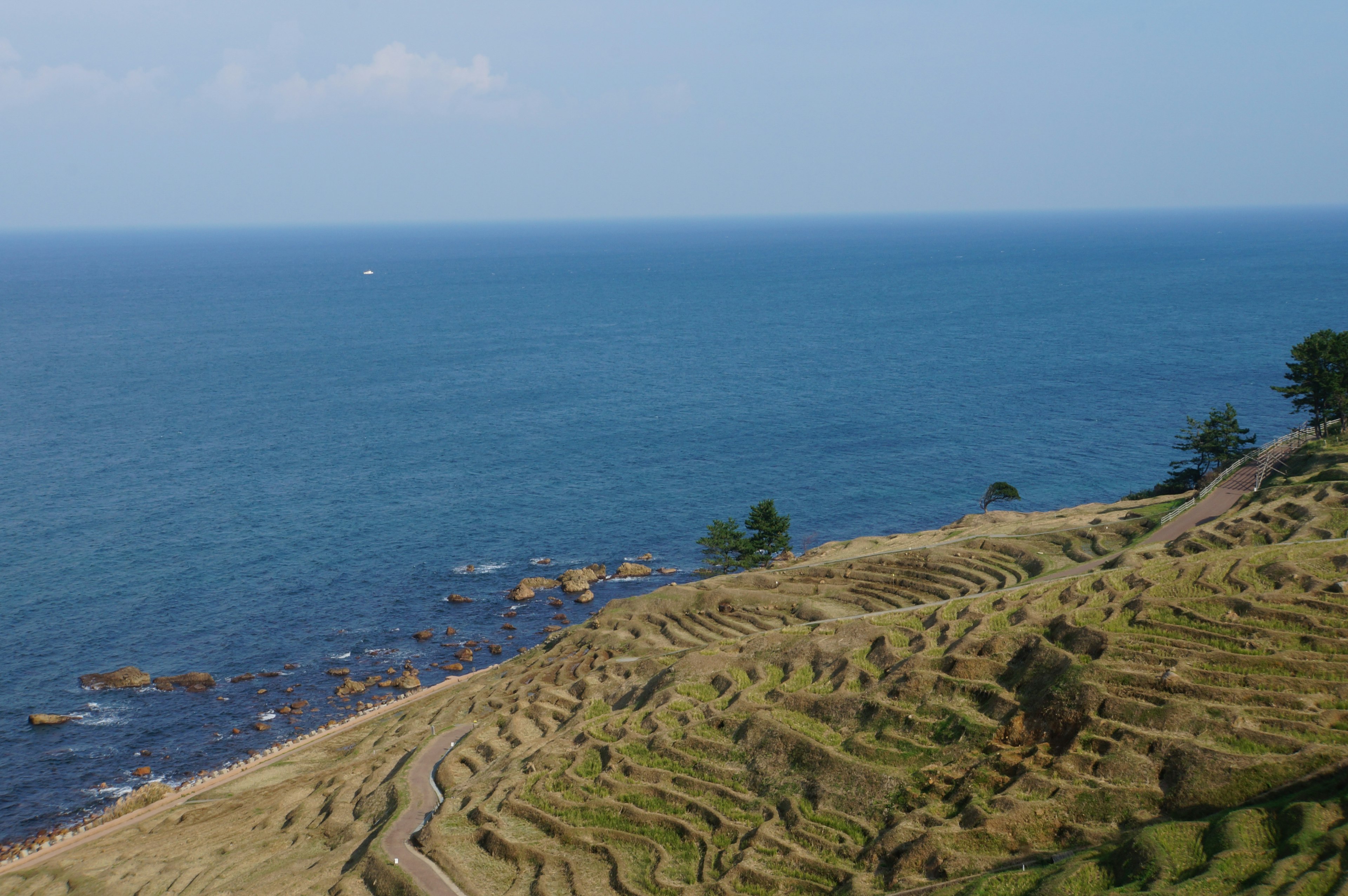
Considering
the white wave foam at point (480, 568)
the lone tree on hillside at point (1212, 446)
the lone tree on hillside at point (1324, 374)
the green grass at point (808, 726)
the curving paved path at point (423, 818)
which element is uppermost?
the lone tree on hillside at point (1324, 374)

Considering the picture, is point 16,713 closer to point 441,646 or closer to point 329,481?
point 441,646

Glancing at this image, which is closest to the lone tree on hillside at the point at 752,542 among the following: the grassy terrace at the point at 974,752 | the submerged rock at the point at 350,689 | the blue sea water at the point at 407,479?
the blue sea water at the point at 407,479

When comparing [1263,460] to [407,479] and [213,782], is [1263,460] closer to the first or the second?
[213,782]

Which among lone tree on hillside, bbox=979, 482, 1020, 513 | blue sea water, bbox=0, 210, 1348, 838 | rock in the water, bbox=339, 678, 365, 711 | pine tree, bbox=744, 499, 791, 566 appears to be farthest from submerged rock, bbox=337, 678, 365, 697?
lone tree on hillside, bbox=979, 482, 1020, 513

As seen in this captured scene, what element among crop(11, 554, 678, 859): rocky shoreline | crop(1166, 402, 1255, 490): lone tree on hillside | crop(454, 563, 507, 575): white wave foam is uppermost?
crop(1166, 402, 1255, 490): lone tree on hillside

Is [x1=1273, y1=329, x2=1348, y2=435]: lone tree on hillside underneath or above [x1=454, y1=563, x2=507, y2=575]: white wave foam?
above

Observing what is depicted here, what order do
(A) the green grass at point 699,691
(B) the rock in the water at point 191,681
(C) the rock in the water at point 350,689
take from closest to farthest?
(A) the green grass at point 699,691, (C) the rock in the water at point 350,689, (B) the rock in the water at point 191,681

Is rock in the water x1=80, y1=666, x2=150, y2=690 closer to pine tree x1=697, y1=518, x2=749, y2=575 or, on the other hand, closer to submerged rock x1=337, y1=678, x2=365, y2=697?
submerged rock x1=337, y1=678, x2=365, y2=697

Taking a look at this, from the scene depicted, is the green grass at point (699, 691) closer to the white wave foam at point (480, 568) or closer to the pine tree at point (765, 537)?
the pine tree at point (765, 537)
